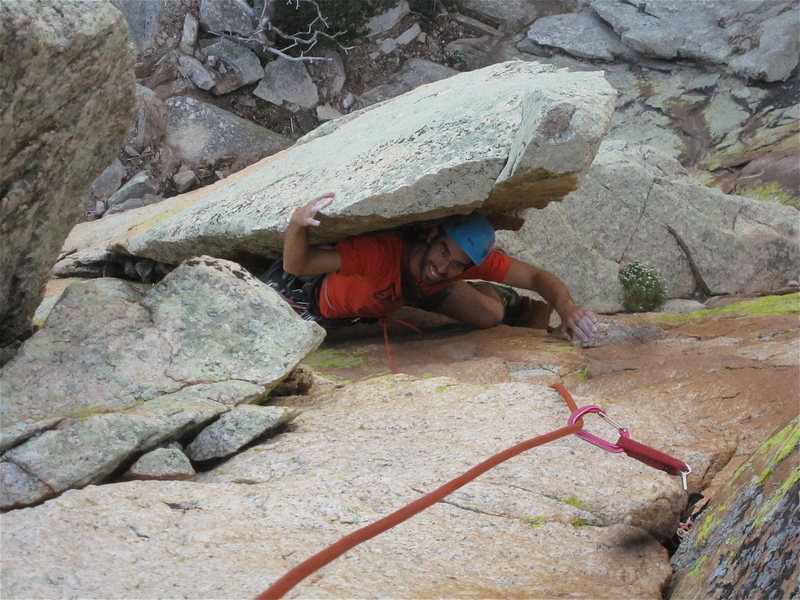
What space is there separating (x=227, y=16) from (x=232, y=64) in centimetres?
92

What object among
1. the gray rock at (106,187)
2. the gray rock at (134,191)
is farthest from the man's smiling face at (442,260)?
the gray rock at (106,187)

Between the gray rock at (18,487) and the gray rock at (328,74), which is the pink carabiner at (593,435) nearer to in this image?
the gray rock at (18,487)

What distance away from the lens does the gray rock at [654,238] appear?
8.52 meters

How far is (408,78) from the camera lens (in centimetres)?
1645

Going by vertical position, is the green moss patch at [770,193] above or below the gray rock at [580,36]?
below

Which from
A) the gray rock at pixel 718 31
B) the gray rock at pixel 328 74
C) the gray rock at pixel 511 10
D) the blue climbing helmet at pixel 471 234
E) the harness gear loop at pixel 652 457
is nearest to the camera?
the harness gear loop at pixel 652 457

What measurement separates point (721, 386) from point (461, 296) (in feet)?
8.17

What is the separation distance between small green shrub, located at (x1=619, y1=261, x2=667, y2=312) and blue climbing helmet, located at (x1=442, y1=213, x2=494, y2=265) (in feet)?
9.38

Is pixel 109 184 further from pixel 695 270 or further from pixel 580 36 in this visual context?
pixel 695 270

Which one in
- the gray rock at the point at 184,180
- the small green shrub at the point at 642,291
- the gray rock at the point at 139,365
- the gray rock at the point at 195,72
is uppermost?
the gray rock at the point at 195,72

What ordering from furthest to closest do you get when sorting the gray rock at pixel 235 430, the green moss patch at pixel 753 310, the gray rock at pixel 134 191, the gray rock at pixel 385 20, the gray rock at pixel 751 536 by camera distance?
the gray rock at pixel 385 20 → the gray rock at pixel 134 191 → the green moss patch at pixel 753 310 → the gray rock at pixel 235 430 → the gray rock at pixel 751 536

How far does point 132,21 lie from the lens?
15.3 meters

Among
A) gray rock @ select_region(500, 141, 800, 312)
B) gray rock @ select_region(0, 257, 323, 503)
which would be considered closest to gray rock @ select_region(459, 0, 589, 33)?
gray rock @ select_region(500, 141, 800, 312)

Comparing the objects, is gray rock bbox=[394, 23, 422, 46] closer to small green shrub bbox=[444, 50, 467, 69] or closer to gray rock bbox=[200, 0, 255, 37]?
small green shrub bbox=[444, 50, 467, 69]
